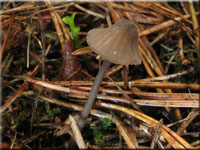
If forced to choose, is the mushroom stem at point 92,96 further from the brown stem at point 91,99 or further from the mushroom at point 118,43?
the mushroom at point 118,43

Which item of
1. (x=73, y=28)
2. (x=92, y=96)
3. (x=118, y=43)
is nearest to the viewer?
(x=118, y=43)

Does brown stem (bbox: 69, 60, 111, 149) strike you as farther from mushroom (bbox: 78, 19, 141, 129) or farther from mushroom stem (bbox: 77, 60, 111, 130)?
mushroom (bbox: 78, 19, 141, 129)

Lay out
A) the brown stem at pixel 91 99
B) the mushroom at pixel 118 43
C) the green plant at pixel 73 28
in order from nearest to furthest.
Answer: the mushroom at pixel 118 43
the brown stem at pixel 91 99
the green plant at pixel 73 28

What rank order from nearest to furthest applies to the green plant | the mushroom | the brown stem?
the mushroom → the brown stem → the green plant

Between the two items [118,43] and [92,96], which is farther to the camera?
[92,96]

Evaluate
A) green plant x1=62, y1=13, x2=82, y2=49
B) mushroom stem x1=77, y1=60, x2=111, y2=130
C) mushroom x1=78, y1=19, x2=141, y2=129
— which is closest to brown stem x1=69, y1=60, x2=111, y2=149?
mushroom stem x1=77, y1=60, x2=111, y2=130

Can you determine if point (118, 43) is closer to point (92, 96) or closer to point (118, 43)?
Answer: point (118, 43)

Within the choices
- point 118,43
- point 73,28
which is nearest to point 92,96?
point 118,43

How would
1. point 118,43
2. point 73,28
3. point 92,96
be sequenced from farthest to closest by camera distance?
point 73,28, point 92,96, point 118,43

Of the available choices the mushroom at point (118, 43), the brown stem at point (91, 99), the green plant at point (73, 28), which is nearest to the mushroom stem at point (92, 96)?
the brown stem at point (91, 99)

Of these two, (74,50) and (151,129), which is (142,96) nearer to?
(151,129)
